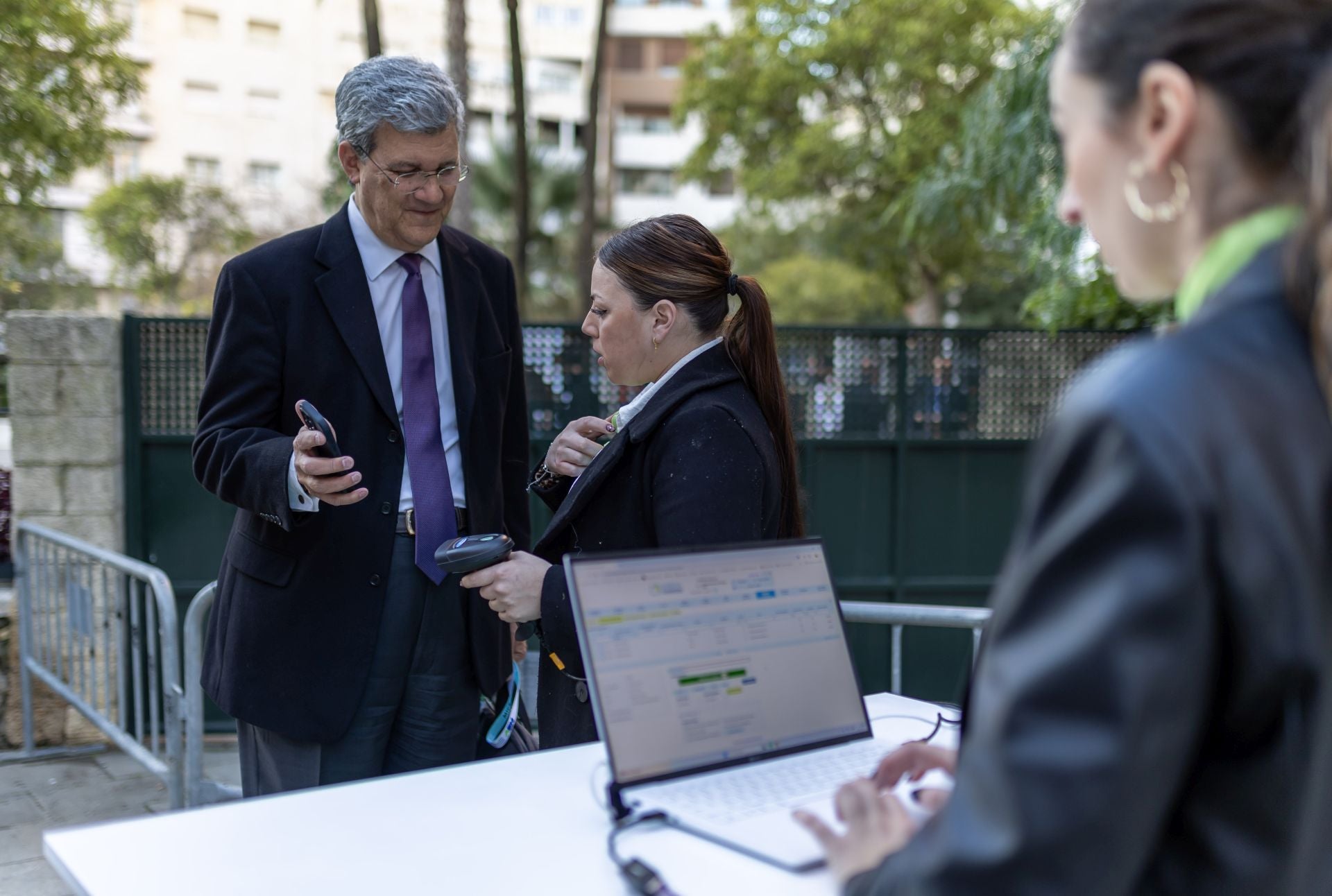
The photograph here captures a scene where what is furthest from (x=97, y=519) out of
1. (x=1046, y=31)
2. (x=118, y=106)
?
(x=118, y=106)

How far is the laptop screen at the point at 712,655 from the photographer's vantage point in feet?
4.94

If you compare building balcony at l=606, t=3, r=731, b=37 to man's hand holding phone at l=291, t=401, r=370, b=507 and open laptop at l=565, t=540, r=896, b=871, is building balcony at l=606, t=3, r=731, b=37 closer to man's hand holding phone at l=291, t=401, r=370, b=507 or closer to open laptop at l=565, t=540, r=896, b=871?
man's hand holding phone at l=291, t=401, r=370, b=507

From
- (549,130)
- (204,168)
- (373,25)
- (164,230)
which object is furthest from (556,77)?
(373,25)

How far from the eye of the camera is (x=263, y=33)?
145 ft

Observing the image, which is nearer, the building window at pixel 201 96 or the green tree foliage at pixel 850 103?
the green tree foliage at pixel 850 103

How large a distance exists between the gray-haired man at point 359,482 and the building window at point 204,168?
42.8 meters

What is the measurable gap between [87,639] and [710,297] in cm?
361

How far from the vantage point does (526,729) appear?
300cm

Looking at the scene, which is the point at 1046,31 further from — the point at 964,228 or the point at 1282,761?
the point at 1282,761

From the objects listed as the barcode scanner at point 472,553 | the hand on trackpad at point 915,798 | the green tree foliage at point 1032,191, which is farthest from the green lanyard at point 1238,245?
the green tree foliage at point 1032,191

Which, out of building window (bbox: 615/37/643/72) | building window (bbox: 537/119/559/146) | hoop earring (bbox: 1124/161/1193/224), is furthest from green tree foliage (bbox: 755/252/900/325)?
hoop earring (bbox: 1124/161/1193/224)

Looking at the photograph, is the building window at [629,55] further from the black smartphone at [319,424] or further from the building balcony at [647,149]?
the black smartphone at [319,424]

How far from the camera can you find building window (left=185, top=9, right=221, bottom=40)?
4244 centimetres

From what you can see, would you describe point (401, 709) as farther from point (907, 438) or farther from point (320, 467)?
point (907, 438)
